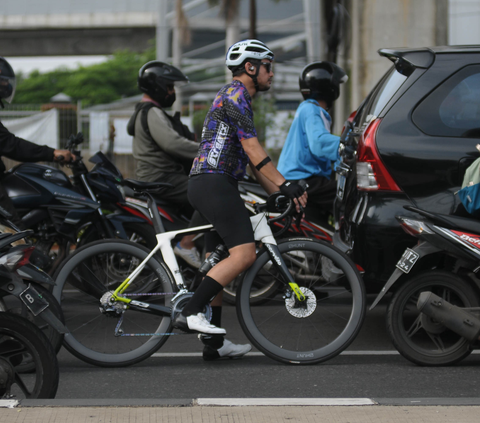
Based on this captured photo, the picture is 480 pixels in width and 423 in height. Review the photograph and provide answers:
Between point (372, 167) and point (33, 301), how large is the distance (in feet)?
6.91

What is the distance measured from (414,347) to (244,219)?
4.00ft

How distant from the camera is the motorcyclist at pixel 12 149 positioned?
209 inches

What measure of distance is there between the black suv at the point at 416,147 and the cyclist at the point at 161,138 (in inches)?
81.8

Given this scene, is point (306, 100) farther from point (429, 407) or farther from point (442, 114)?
point (429, 407)

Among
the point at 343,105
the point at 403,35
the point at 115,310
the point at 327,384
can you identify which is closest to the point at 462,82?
the point at 327,384

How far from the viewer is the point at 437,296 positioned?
4324mm

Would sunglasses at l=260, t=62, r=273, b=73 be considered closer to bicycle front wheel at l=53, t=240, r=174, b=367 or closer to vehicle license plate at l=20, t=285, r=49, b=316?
bicycle front wheel at l=53, t=240, r=174, b=367

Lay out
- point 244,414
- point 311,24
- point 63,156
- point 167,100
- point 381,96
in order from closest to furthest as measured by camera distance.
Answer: point 244,414
point 381,96
point 63,156
point 167,100
point 311,24

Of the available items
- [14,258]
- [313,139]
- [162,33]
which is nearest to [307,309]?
[14,258]

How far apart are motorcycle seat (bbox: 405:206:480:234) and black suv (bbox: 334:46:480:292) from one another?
0.71 ft

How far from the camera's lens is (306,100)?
621 centimetres

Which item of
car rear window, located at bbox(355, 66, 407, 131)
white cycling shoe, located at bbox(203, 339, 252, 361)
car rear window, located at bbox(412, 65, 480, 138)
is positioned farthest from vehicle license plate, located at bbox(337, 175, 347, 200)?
white cycling shoe, located at bbox(203, 339, 252, 361)

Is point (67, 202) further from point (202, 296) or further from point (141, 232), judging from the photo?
point (202, 296)

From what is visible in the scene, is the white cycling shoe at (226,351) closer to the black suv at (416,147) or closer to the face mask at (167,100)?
the black suv at (416,147)
